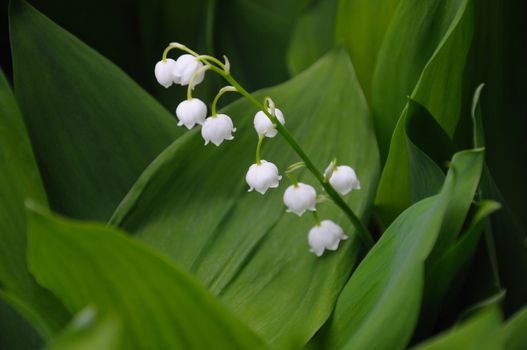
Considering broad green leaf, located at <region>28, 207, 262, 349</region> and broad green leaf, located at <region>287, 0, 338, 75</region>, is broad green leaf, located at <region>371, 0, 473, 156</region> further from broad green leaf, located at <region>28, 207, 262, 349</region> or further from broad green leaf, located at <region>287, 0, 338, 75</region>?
broad green leaf, located at <region>28, 207, 262, 349</region>

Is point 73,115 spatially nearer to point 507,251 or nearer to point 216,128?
point 216,128

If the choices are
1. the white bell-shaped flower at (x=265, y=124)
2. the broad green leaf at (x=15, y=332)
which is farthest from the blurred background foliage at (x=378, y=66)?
the white bell-shaped flower at (x=265, y=124)

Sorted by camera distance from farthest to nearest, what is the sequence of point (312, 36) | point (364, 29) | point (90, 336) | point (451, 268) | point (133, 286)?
point (312, 36), point (364, 29), point (451, 268), point (133, 286), point (90, 336)

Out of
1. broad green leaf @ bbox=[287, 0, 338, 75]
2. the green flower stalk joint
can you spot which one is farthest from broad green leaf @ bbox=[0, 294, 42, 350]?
broad green leaf @ bbox=[287, 0, 338, 75]

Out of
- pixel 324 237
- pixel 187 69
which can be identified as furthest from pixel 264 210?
pixel 187 69

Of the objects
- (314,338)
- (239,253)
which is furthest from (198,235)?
(314,338)

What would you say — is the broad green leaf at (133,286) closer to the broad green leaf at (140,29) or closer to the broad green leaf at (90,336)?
the broad green leaf at (90,336)
